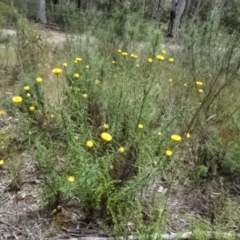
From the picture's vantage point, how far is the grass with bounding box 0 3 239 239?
199cm

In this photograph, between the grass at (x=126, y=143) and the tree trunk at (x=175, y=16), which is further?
the tree trunk at (x=175, y=16)

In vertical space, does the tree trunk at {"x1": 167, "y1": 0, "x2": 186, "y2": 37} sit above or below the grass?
below

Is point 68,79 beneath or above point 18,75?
above

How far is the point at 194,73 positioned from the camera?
3.76 metres

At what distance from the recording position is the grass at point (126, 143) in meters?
1.99

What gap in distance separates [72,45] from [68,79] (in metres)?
1.78

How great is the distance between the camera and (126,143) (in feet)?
7.43

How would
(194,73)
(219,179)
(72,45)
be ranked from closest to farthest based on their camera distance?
(219,179), (194,73), (72,45)

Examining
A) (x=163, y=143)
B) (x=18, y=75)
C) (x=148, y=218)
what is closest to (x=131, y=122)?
(x=163, y=143)

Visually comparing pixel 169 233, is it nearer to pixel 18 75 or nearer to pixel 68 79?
pixel 68 79

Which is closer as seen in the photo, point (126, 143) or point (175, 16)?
point (126, 143)

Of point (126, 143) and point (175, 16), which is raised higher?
point (126, 143)

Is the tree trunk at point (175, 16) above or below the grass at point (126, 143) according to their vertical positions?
below

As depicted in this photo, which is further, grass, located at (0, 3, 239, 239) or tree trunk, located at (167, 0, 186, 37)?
tree trunk, located at (167, 0, 186, 37)
